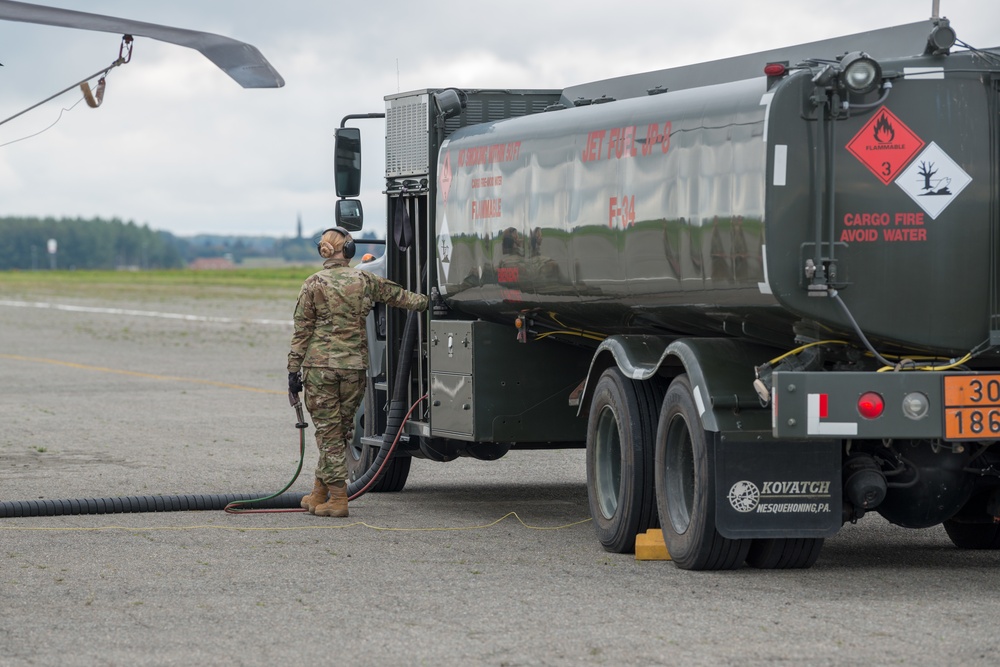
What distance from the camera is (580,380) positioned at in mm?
12320

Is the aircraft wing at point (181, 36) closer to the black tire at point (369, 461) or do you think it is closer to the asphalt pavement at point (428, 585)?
the asphalt pavement at point (428, 585)

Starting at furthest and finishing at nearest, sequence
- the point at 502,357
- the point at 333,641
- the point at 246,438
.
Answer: the point at 246,438
the point at 502,357
the point at 333,641

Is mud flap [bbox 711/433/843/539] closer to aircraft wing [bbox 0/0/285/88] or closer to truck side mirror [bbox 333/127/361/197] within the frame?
aircraft wing [bbox 0/0/285/88]

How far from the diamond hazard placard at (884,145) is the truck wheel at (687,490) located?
1622mm

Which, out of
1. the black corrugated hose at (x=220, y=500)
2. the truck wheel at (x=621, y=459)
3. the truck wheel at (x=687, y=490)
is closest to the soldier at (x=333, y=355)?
the black corrugated hose at (x=220, y=500)

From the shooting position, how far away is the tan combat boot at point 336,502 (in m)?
12.1

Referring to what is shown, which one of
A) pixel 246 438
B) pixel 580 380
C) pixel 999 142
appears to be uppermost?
pixel 999 142

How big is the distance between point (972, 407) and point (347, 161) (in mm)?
6519

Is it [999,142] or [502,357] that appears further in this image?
[502,357]

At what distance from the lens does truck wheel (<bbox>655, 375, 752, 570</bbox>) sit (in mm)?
9164

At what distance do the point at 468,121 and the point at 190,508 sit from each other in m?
3.40

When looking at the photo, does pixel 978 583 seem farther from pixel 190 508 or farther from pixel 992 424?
pixel 190 508

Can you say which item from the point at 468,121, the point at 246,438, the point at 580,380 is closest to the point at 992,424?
the point at 580,380

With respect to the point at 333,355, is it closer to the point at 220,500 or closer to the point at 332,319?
the point at 332,319
